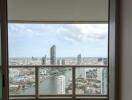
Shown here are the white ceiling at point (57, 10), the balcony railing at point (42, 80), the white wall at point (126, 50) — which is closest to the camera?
the white wall at point (126, 50)

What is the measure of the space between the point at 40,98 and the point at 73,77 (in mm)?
1014

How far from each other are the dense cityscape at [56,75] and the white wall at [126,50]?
364cm

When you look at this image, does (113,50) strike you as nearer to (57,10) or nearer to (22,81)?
(57,10)

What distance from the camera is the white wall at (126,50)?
1.57 meters

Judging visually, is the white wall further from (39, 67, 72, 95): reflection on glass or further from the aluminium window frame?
(39, 67, 72, 95): reflection on glass

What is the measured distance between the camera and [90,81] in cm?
548

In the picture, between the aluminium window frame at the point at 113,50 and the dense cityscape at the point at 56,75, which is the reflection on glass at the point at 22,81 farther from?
the aluminium window frame at the point at 113,50

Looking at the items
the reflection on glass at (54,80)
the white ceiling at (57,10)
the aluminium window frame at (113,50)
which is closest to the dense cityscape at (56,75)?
the reflection on glass at (54,80)

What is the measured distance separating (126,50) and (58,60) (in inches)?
Answer: 151

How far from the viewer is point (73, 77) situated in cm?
540

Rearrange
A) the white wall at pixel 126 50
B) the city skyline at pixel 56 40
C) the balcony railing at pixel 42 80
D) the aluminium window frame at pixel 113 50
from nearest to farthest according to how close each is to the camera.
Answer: the white wall at pixel 126 50 < the aluminium window frame at pixel 113 50 < the city skyline at pixel 56 40 < the balcony railing at pixel 42 80

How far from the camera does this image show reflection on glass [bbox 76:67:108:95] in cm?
545

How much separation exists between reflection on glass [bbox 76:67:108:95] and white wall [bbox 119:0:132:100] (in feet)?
12.1

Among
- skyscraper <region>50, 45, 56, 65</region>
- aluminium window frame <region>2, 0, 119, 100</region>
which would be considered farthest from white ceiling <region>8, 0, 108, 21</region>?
aluminium window frame <region>2, 0, 119, 100</region>
